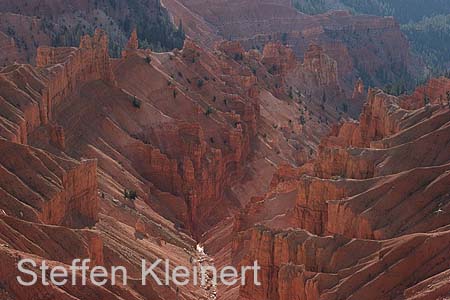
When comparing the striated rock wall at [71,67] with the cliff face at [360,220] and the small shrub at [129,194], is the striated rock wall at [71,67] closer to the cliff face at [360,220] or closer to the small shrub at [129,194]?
the small shrub at [129,194]

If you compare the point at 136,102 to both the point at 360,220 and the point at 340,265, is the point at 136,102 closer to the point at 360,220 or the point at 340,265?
the point at 360,220

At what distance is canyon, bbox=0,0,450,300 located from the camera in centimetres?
3650

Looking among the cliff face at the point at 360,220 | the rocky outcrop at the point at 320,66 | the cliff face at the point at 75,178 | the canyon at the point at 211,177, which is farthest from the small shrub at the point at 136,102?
the rocky outcrop at the point at 320,66

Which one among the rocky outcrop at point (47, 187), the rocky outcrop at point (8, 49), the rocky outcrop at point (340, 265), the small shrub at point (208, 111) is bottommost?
the rocky outcrop at point (340, 265)

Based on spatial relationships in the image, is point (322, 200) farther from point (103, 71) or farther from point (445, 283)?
point (103, 71)

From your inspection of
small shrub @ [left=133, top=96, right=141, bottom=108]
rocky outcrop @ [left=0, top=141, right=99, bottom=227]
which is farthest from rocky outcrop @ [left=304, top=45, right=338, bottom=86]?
rocky outcrop @ [left=0, top=141, right=99, bottom=227]

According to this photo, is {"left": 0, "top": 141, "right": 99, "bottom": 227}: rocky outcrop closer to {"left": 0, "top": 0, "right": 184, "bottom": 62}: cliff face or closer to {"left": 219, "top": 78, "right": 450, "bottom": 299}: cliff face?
{"left": 219, "top": 78, "right": 450, "bottom": 299}: cliff face

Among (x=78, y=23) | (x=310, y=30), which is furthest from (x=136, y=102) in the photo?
(x=310, y=30)

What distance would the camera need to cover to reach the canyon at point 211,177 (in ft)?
120

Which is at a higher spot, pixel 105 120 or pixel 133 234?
pixel 105 120

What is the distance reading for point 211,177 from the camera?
73.6 metres

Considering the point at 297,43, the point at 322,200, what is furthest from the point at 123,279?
the point at 297,43

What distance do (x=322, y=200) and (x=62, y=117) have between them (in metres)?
21.6

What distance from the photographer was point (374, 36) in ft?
552
